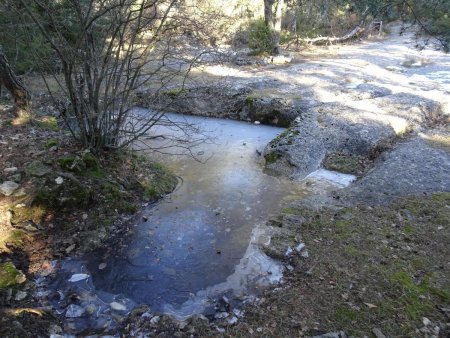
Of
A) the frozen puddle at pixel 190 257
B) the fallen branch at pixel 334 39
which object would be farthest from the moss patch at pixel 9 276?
the fallen branch at pixel 334 39

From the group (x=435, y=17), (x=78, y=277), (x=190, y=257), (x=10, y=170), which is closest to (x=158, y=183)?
(x=190, y=257)

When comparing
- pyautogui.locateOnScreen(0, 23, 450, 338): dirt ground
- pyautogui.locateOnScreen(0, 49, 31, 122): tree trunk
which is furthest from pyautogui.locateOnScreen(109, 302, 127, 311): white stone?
pyautogui.locateOnScreen(0, 49, 31, 122): tree trunk

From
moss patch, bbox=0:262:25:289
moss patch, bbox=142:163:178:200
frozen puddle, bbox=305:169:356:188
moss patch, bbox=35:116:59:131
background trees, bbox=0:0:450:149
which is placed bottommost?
frozen puddle, bbox=305:169:356:188

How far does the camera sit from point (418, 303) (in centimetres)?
392

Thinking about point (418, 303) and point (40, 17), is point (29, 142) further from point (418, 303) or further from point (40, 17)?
point (418, 303)

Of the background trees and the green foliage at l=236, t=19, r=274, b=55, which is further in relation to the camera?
the green foliage at l=236, t=19, r=274, b=55

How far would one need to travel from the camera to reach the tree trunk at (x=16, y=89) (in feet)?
23.4

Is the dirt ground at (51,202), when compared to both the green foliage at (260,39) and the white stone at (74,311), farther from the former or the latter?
the green foliage at (260,39)

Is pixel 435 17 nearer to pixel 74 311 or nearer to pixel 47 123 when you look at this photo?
pixel 74 311

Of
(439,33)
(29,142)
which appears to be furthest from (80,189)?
(439,33)

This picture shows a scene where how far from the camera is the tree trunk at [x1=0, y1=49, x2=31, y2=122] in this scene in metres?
7.13

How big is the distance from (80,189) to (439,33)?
5841mm

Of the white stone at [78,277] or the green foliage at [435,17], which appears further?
the green foliage at [435,17]

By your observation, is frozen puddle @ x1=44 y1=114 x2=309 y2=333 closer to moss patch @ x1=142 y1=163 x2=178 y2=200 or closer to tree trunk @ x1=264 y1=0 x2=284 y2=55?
moss patch @ x1=142 y1=163 x2=178 y2=200
